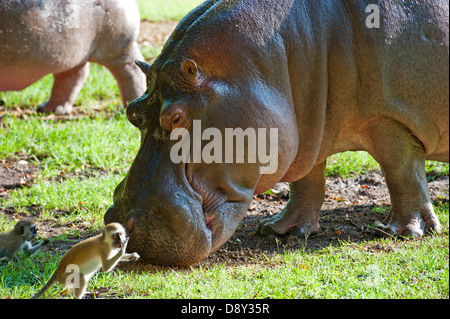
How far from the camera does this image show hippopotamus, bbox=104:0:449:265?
3.96 metres

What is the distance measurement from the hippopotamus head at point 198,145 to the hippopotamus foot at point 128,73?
4.15 m

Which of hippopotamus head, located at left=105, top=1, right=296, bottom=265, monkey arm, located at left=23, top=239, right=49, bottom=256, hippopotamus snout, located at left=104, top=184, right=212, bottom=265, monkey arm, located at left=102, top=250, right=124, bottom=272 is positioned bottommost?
monkey arm, located at left=23, top=239, right=49, bottom=256

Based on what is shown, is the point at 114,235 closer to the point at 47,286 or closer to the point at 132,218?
the point at 132,218

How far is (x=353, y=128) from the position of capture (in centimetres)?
476

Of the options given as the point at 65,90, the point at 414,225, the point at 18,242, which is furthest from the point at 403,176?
the point at 65,90

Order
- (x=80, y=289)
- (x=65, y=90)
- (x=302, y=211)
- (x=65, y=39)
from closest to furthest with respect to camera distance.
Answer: (x=80, y=289)
(x=302, y=211)
(x=65, y=39)
(x=65, y=90)

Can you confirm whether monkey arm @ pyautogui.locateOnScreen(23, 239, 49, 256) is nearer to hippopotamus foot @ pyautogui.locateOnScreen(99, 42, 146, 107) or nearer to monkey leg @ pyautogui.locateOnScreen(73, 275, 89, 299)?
monkey leg @ pyautogui.locateOnScreen(73, 275, 89, 299)

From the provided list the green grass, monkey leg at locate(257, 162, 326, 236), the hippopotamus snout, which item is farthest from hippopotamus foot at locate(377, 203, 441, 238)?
the green grass

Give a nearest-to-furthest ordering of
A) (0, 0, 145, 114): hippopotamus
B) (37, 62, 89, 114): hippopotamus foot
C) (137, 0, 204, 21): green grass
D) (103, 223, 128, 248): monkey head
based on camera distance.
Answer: (103, 223, 128, 248): monkey head
(0, 0, 145, 114): hippopotamus
(37, 62, 89, 114): hippopotamus foot
(137, 0, 204, 21): green grass

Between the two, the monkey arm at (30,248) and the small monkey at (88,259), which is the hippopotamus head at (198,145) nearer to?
the small monkey at (88,259)

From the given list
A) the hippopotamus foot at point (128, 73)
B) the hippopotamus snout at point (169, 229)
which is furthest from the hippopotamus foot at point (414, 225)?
the hippopotamus foot at point (128, 73)

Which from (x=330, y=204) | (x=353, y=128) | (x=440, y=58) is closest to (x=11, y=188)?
(x=330, y=204)

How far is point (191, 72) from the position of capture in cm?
396

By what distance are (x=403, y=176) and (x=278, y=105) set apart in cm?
117
